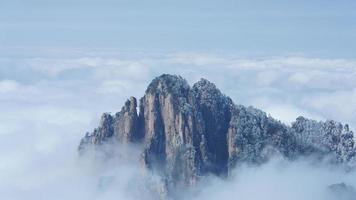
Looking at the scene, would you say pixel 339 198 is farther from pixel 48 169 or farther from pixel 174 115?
pixel 48 169

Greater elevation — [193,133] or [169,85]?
[169,85]

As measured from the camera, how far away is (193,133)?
15850 cm

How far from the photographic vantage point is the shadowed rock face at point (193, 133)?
157875 millimetres

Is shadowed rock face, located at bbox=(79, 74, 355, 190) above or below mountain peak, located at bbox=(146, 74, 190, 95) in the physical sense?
below

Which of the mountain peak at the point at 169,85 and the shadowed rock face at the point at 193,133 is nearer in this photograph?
the shadowed rock face at the point at 193,133

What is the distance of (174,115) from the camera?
158 metres

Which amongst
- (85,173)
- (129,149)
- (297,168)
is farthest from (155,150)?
(297,168)

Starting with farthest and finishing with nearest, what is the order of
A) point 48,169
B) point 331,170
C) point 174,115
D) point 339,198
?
point 48,169, point 331,170, point 174,115, point 339,198

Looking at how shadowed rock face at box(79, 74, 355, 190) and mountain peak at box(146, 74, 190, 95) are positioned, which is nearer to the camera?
shadowed rock face at box(79, 74, 355, 190)

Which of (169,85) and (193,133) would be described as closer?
(193,133)

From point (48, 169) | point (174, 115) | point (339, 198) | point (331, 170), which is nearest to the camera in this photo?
point (339, 198)

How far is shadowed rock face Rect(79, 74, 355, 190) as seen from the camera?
6216 inches

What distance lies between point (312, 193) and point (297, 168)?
522 inches

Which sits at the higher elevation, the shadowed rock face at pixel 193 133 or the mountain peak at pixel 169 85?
the mountain peak at pixel 169 85
